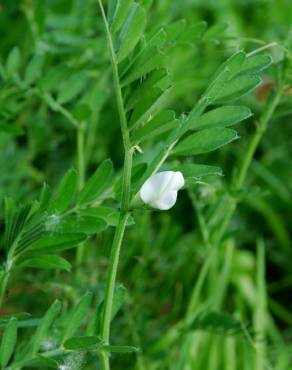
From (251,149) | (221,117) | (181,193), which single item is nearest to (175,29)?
(251,149)

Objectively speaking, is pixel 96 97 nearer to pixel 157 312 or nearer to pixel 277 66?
pixel 277 66

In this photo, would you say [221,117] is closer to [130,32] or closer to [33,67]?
[130,32]

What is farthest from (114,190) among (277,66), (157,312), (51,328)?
(157,312)

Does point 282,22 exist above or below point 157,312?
above

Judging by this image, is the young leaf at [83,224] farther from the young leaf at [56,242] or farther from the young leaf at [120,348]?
the young leaf at [120,348]

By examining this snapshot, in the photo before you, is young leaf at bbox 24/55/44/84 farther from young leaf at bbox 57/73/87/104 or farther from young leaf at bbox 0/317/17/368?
young leaf at bbox 0/317/17/368

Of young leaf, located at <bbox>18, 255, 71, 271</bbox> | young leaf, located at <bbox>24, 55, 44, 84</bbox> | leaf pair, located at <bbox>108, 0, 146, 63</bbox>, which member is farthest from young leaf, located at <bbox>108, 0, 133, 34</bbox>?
young leaf, located at <bbox>24, 55, 44, 84</bbox>

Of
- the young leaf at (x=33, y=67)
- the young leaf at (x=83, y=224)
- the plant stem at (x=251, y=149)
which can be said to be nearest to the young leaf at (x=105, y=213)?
the young leaf at (x=83, y=224)
